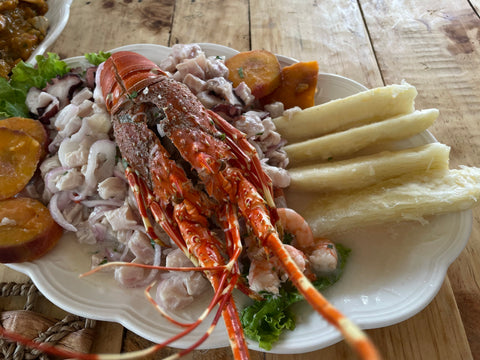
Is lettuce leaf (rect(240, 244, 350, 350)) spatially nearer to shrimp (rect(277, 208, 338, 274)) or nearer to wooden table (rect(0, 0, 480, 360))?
shrimp (rect(277, 208, 338, 274))

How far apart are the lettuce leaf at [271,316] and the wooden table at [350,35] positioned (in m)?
1.78

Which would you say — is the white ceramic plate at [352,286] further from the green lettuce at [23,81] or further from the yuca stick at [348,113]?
the green lettuce at [23,81]

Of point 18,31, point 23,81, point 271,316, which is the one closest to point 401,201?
point 271,316

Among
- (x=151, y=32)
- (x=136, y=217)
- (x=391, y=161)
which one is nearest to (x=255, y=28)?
(x=151, y=32)

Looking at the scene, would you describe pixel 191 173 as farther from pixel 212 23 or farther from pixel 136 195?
pixel 212 23

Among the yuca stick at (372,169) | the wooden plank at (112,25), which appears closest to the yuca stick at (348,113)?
the yuca stick at (372,169)

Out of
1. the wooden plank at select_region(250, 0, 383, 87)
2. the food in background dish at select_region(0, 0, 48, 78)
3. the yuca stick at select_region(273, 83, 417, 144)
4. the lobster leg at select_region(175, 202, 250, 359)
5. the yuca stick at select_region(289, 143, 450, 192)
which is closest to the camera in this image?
the lobster leg at select_region(175, 202, 250, 359)

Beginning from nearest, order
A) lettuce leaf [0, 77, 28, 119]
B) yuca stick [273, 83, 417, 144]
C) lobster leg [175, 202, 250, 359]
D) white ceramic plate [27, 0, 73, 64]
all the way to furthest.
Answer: lobster leg [175, 202, 250, 359] < yuca stick [273, 83, 417, 144] < lettuce leaf [0, 77, 28, 119] < white ceramic plate [27, 0, 73, 64]

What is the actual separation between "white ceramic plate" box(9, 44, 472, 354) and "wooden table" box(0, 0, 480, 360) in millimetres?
823

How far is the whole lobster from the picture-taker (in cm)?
235

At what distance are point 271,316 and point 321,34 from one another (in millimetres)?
3681

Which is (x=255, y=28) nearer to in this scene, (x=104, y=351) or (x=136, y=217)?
(x=136, y=217)

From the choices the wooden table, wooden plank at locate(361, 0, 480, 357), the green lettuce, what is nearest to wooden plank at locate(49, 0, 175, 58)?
the wooden table

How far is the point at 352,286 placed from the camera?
262 centimetres
